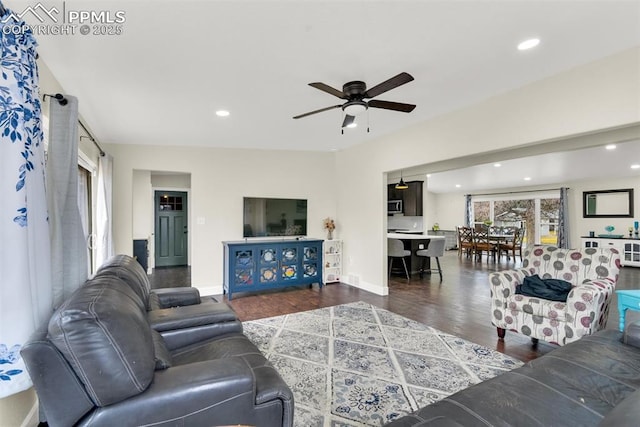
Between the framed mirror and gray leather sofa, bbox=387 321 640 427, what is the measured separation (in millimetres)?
8403

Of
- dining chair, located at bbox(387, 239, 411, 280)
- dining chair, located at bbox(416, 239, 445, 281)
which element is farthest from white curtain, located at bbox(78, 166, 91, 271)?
dining chair, located at bbox(416, 239, 445, 281)

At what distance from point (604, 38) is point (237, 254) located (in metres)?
4.64

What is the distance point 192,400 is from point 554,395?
64.0 inches

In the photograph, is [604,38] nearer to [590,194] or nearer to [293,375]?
[293,375]

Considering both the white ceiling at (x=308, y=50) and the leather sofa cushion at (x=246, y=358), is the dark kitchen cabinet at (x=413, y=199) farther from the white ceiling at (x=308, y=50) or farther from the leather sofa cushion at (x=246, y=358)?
the leather sofa cushion at (x=246, y=358)

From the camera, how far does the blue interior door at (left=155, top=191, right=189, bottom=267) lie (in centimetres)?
742

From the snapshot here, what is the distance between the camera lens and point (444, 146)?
3746 mm

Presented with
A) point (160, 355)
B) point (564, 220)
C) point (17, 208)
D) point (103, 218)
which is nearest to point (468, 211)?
point (564, 220)

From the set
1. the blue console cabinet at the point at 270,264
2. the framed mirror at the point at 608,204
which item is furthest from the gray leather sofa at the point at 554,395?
the framed mirror at the point at 608,204

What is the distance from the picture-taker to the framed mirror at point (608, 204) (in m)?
7.87

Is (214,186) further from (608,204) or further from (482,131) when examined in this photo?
(608,204)

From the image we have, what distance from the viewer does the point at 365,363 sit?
8.66 feet

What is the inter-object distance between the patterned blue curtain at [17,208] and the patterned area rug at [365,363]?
5.07 feet

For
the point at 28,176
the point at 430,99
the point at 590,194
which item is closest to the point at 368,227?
the point at 430,99
